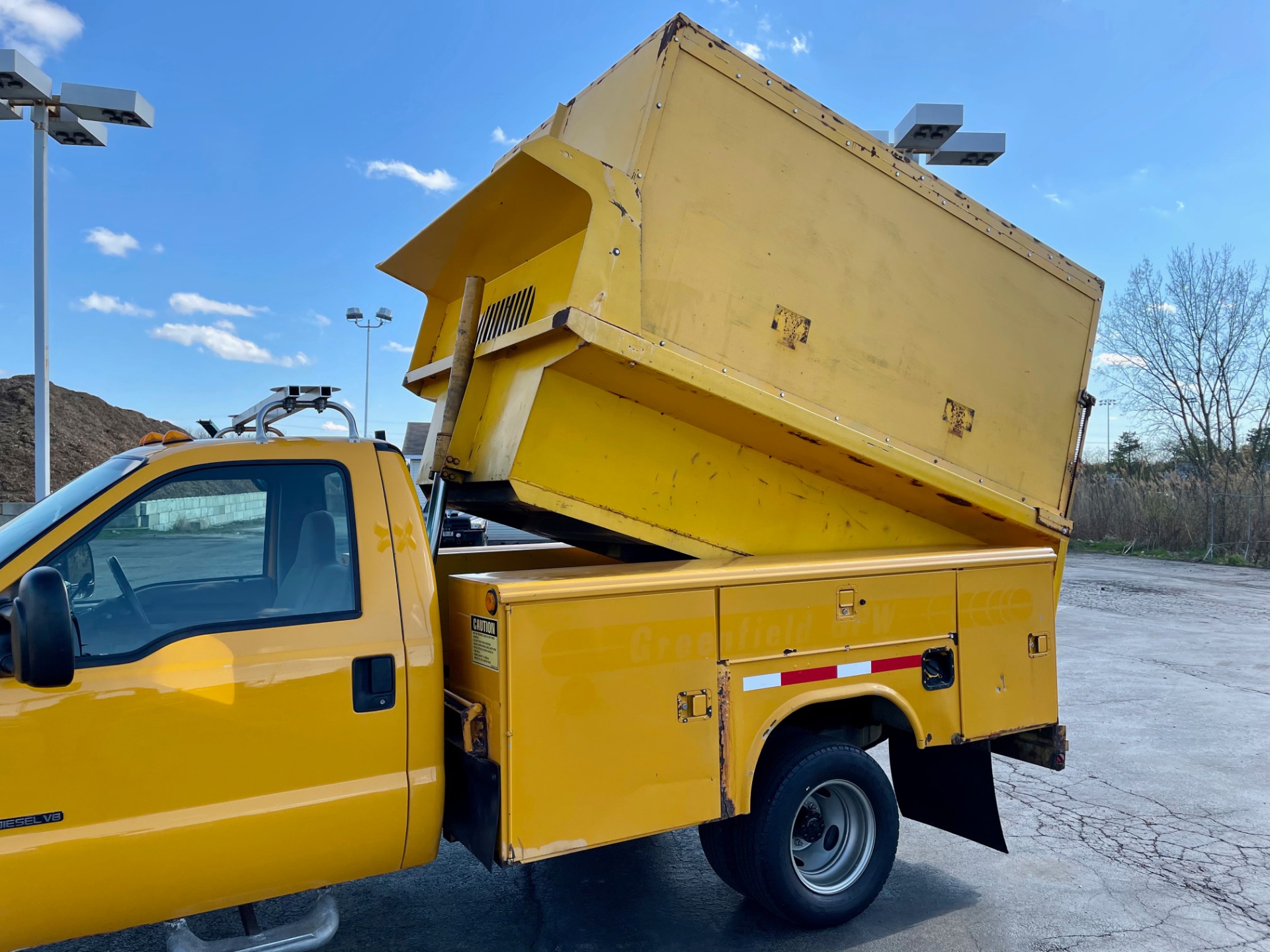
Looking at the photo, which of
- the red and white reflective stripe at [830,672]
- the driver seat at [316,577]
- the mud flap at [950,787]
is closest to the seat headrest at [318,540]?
the driver seat at [316,577]

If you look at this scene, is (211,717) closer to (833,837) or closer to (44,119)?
(833,837)

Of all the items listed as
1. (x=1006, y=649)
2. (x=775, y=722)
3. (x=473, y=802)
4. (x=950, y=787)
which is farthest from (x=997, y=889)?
(x=473, y=802)

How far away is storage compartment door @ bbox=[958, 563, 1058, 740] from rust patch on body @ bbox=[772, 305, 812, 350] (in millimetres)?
1312

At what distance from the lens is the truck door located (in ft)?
8.43

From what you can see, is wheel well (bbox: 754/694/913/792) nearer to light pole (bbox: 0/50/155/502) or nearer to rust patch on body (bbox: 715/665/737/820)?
rust patch on body (bbox: 715/665/737/820)

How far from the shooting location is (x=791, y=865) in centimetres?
363

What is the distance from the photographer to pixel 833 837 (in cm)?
395

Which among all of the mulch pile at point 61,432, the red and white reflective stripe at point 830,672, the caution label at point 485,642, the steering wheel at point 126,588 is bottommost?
the red and white reflective stripe at point 830,672

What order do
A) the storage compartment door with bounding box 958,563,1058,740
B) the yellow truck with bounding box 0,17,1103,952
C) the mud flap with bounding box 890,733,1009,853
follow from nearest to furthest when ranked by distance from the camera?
1. the yellow truck with bounding box 0,17,1103,952
2. the storage compartment door with bounding box 958,563,1058,740
3. the mud flap with bounding box 890,733,1009,853

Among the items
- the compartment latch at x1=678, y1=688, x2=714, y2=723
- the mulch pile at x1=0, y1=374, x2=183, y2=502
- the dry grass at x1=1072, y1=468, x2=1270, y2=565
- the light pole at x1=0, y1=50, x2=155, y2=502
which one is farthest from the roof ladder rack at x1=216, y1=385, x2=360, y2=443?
the mulch pile at x1=0, y1=374, x2=183, y2=502

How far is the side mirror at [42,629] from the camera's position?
234cm

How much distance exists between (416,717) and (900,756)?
103 inches

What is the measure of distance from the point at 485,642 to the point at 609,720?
20.4 inches

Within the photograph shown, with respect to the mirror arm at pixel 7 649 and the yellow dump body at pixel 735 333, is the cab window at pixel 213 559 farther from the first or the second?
the yellow dump body at pixel 735 333
